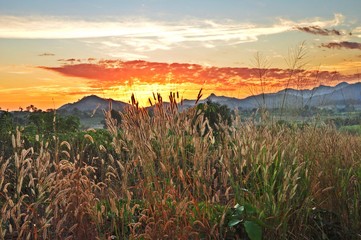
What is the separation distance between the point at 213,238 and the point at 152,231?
23.2 inches

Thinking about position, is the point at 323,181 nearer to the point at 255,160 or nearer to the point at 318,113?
the point at 255,160

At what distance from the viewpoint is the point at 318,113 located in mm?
7945

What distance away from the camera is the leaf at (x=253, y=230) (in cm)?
391

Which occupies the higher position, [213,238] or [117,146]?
[117,146]

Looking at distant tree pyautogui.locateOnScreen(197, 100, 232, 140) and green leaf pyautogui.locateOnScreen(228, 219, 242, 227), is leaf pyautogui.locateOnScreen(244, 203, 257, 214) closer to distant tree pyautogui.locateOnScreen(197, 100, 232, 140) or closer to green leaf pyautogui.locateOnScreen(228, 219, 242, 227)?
green leaf pyautogui.locateOnScreen(228, 219, 242, 227)

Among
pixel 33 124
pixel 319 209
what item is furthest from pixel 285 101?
pixel 33 124

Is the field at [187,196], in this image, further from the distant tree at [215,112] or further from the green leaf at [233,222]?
the distant tree at [215,112]

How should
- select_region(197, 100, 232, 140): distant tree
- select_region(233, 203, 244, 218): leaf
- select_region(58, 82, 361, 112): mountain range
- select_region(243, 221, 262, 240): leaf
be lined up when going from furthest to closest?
select_region(197, 100, 232, 140): distant tree → select_region(58, 82, 361, 112): mountain range → select_region(233, 203, 244, 218): leaf → select_region(243, 221, 262, 240): leaf

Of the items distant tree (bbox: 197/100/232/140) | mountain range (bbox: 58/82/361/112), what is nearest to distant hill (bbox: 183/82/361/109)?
mountain range (bbox: 58/82/361/112)

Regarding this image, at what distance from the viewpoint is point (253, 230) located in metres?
3.94

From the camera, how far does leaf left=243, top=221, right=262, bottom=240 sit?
12.8ft

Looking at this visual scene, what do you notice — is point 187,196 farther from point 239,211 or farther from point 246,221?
point 246,221

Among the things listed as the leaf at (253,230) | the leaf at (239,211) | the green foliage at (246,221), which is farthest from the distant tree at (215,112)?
the leaf at (253,230)

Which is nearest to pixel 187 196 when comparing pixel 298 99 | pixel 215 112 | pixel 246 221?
pixel 246 221
